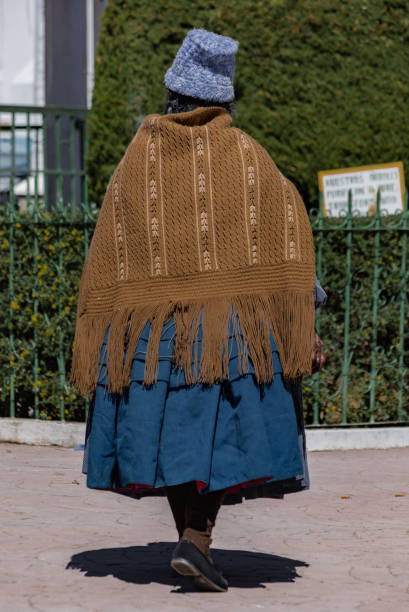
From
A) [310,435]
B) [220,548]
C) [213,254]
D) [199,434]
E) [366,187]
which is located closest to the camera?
[199,434]

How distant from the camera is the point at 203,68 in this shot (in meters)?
3.58

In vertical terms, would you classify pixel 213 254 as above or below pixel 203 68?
below

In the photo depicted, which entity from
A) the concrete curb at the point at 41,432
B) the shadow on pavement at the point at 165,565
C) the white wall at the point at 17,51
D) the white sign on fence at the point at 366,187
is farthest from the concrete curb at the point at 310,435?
the white wall at the point at 17,51

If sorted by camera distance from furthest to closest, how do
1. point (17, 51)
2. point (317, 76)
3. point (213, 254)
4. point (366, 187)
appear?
1. point (17, 51)
2. point (317, 76)
3. point (366, 187)
4. point (213, 254)

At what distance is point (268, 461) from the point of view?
3.50 m

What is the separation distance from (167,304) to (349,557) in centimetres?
135

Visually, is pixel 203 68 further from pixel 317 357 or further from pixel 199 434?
pixel 199 434

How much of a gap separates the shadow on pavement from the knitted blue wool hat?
1662 mm

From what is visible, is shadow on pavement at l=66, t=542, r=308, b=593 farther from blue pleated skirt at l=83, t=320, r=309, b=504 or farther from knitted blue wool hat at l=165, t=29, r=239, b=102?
knitted blue wool hat at l=165, t=29, r=239, b=102

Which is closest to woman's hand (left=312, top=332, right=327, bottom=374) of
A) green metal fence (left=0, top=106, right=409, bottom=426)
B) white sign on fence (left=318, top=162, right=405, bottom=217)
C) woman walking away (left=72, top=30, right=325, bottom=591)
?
woman walking away (left=72, top=30, right=325, bottom=591)

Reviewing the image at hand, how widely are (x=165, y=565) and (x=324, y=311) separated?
3456mm

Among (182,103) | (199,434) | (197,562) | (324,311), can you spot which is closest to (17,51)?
(324,311)

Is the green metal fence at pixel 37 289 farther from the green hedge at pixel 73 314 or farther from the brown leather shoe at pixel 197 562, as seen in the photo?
the brown leather shoe at pixel 197 562

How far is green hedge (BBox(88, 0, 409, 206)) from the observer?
8.11 meters
